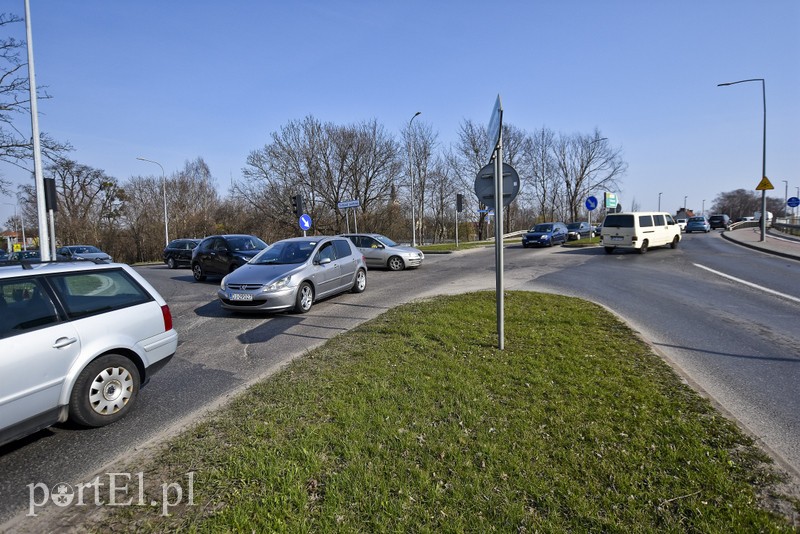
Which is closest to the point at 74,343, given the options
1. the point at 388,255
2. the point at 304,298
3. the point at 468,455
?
the point at 468,455

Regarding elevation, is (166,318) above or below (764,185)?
below

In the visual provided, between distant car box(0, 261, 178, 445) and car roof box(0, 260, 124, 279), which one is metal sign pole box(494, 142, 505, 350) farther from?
car roof box(0, 260, 124, 279)

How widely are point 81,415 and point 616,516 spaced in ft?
13.6

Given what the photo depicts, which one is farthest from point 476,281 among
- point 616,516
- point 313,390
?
point 616,516

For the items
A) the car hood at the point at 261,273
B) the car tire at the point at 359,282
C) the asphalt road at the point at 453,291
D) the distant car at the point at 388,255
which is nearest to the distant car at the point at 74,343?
the asphalt road at the point at 453,291

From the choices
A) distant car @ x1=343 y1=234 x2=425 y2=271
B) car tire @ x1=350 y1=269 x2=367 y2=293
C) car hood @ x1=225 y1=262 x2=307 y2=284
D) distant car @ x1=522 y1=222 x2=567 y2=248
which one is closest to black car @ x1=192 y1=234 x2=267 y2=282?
distant car @ x1=343 y1=234 x2=425 y2=271

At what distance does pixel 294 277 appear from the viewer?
8.45 metres

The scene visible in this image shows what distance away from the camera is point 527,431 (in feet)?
10.8

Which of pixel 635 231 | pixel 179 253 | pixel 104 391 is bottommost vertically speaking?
pixel 104 391

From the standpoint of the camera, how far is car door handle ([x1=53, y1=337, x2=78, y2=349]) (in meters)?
3.34

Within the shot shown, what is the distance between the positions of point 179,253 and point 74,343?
2085cm

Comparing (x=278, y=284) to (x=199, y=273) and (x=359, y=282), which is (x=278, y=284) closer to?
(x=359, y=282)

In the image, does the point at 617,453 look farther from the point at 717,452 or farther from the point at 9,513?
the point at 9,513

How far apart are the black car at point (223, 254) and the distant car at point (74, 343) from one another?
32.0 feet
